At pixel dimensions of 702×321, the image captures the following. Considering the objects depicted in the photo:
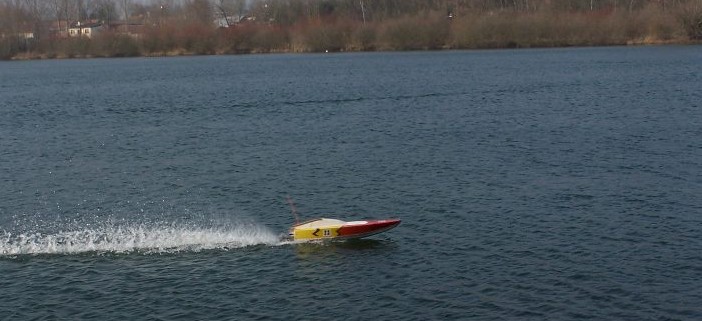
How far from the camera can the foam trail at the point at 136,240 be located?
147 feet

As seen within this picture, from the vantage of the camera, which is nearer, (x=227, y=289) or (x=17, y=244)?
(x=227, y=289)

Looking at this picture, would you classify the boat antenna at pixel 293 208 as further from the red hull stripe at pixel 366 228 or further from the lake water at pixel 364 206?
the red hull stripe at pixel 366 228

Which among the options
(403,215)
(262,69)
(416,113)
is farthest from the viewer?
(262,69)

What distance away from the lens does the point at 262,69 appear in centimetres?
16950

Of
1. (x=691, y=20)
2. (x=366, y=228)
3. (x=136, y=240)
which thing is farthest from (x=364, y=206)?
(x=691, y=20)

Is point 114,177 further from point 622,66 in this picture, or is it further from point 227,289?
point 622,66

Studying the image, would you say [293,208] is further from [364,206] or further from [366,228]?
[366,228]

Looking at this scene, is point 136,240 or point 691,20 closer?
point 136,240

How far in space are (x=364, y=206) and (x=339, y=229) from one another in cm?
782

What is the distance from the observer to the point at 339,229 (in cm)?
4531

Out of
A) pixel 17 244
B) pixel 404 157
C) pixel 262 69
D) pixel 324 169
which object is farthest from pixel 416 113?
pixel 262 69

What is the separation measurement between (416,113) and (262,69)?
79936mm

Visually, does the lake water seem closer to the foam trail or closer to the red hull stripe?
the foam trail

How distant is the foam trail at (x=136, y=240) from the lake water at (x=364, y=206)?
178 mm
